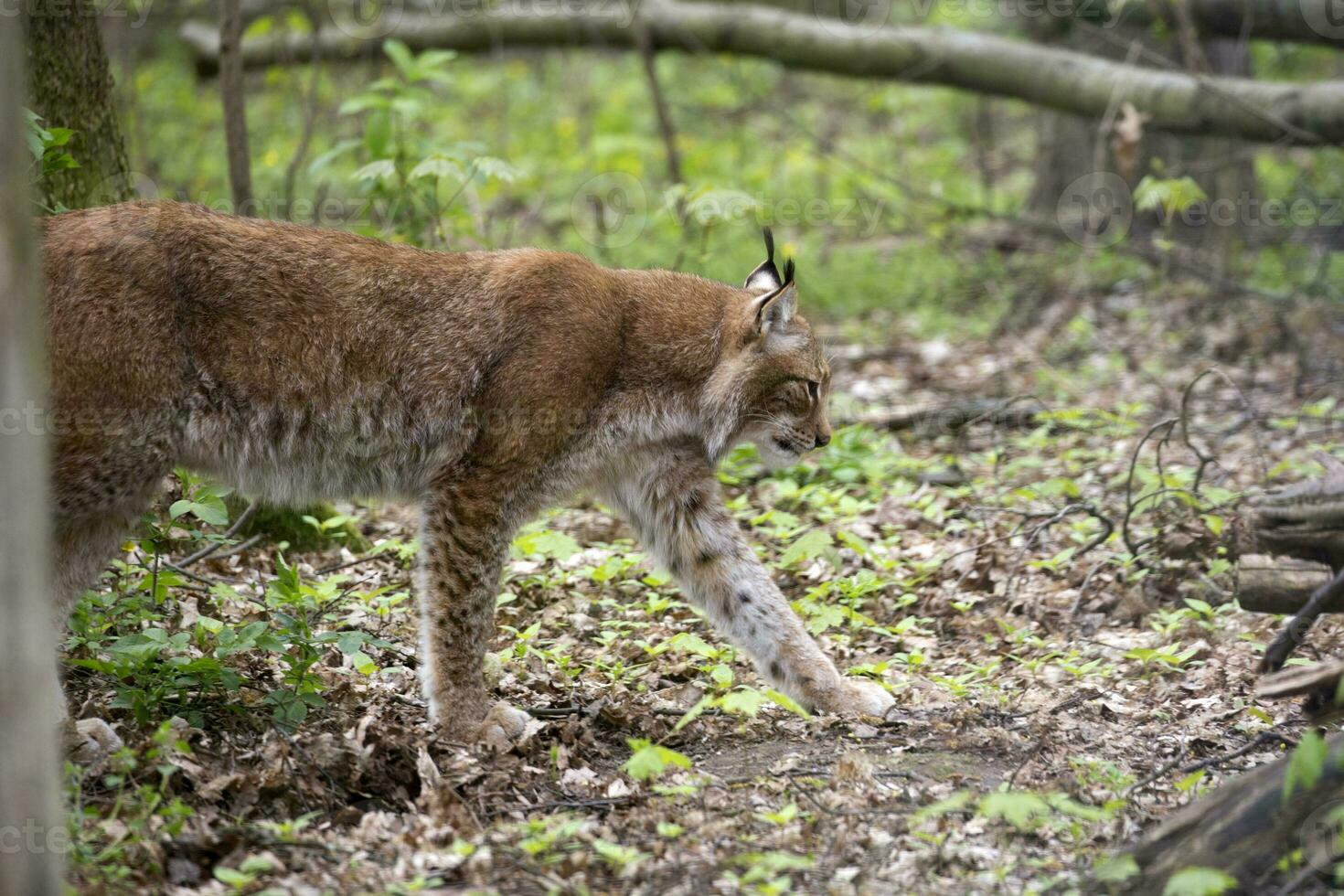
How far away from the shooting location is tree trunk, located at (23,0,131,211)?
6.04m

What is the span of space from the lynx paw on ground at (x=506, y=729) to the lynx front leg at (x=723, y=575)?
1018 millimetres

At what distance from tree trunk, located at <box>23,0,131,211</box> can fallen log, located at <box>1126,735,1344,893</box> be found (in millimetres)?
Answer: 5262

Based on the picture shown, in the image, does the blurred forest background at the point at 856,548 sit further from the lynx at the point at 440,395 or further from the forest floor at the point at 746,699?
the lynx at the point at 440,395

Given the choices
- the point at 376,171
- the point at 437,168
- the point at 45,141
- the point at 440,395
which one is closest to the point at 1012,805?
the point at 440,395

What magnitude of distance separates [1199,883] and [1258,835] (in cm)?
34

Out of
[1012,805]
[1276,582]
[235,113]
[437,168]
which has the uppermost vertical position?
[235,113]

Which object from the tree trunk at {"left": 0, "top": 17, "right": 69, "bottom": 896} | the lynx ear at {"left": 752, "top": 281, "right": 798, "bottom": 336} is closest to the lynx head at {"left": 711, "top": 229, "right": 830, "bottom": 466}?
the lynx ear at {"left": 752, "top": 281, "right": 798, "bottom": 336}

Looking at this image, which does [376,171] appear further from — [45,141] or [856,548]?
[856,548]

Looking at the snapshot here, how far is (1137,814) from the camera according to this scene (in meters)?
4.20

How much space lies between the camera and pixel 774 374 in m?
5.86

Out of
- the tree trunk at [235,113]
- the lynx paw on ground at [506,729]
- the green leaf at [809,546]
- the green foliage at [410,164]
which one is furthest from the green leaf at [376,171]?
the lynx paw on ground at [506,729]

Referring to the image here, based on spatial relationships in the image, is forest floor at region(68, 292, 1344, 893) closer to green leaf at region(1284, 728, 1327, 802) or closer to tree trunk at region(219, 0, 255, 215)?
A: green leaf at region(1284, 728, 1327, 802)

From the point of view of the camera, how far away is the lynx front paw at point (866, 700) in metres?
5.28

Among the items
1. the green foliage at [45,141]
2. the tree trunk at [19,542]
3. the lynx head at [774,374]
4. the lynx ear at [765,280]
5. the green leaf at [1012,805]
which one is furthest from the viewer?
the lynx ear at [765,280]
